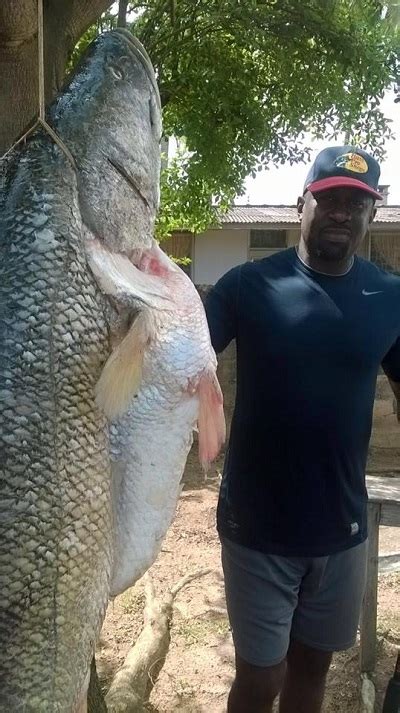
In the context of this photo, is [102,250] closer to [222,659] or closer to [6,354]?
[6,354]

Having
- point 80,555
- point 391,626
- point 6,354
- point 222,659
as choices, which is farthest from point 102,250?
point 391,626

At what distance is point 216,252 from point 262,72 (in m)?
9.48

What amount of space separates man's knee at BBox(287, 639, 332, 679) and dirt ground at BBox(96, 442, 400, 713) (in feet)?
4.86

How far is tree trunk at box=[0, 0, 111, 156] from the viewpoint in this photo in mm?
2469

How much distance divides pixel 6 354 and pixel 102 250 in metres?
0.28

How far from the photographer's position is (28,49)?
105 inches

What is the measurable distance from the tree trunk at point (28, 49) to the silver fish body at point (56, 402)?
2.59ft

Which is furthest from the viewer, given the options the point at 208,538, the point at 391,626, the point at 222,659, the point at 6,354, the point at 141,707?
the point at 208,538

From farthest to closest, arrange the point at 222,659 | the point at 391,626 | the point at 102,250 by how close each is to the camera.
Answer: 1. the point at 391,626
2. the point at 222,659
3. the point at 102,250

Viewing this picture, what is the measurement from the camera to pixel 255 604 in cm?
262

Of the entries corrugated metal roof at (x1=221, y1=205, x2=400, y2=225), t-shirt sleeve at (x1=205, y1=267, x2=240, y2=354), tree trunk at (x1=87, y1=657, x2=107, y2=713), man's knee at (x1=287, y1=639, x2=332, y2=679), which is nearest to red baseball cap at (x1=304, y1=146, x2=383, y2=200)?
t-shirt sleeve at (x1=205, y1=267, x2=240, y2=354)

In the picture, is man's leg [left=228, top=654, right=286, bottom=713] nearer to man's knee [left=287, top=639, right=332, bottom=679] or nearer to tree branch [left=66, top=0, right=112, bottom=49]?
man's knee [left=287, top=639, right=332, bottom=679]

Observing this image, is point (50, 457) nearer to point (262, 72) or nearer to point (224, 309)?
point (224, 309)

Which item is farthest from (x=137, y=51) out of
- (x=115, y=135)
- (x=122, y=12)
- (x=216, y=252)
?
(x=216, y=252)
